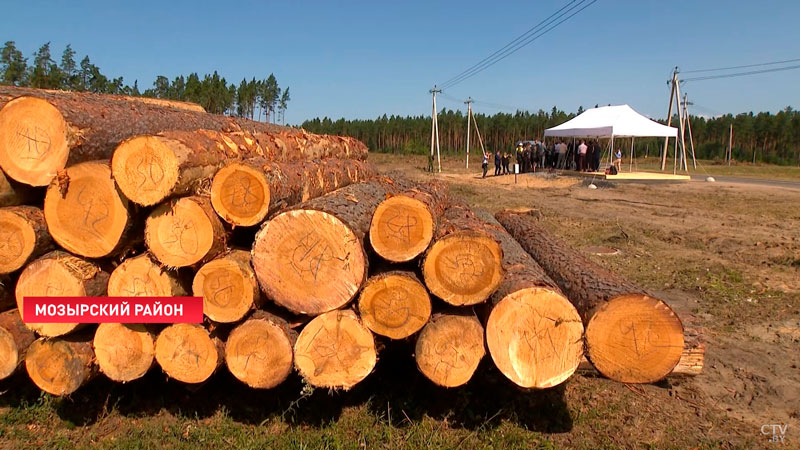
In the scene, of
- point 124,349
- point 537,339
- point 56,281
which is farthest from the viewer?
point 124,349

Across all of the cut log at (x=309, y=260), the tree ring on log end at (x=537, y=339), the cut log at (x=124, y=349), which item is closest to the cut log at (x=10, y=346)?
the cut log at (x=124, y=349)

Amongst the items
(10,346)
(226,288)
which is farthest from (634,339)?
(10,346)

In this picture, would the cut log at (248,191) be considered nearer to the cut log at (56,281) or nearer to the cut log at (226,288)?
the cut log at (226,288)

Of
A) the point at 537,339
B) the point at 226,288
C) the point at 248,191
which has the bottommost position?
the point at 537,339

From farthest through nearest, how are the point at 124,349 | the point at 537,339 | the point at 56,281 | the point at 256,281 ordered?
1. the point at 124,349
2. the point at 56,281
3. the point at 256,281
4. the point at 537,339

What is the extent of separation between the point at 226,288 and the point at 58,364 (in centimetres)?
143

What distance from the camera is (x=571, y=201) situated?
16.1 metres

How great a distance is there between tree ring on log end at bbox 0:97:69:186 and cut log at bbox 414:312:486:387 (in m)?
2.84

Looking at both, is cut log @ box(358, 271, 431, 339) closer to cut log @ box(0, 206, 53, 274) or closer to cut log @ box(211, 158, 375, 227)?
cut log @ box(211, 158, 375, 227)

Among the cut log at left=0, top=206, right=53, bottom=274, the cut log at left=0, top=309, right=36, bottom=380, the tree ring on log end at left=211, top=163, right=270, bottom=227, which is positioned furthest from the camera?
the cut log at left=0, top=309, right=36, bottom=380

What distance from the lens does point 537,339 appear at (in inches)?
124

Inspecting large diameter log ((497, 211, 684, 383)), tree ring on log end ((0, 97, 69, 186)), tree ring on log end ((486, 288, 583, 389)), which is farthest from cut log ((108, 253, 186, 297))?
large diameter log ((497, 211, 684, 383))

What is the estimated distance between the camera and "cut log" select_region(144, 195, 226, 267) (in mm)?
3207

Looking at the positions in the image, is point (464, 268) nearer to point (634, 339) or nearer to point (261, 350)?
point (634, 339)
